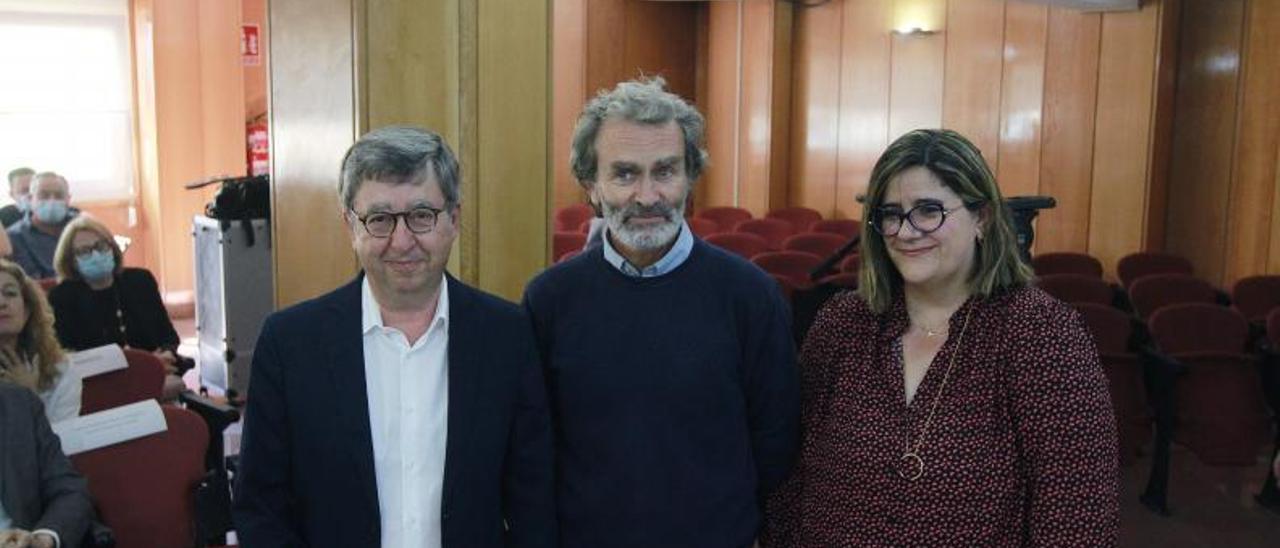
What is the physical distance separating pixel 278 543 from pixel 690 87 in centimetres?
1215

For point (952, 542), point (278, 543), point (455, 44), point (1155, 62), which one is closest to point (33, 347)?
point (455, 44)

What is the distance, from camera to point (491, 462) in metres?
2.03

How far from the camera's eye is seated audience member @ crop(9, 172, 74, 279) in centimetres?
799

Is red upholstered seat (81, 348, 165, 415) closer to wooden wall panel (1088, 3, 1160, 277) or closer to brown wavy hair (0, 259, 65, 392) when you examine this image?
brown wavy hair (0, 259, 65, 392)

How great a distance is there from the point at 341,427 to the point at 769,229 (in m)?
9.13

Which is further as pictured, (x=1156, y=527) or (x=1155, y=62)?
(x=1155, y=62)

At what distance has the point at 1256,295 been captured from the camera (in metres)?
7.41

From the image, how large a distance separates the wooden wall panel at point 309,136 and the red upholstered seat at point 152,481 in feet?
1.87

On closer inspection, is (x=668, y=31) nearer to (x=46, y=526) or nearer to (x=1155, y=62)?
(x=1155, y=62)

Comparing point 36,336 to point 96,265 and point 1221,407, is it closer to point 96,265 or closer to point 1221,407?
point 96,265

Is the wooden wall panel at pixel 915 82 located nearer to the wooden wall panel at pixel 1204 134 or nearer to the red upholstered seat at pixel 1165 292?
the wooden wall panel at pixel 1204 134

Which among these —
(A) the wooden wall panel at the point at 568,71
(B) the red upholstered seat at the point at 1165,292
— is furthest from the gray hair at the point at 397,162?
(A) the wooden wall panel at the point at 568,71

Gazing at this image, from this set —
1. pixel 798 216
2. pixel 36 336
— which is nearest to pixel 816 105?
pixel 798 216

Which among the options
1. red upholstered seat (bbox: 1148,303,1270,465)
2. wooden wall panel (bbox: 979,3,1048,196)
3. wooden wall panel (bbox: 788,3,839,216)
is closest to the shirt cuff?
red upholstered seat (bbox: 1148,303,1270,465)
